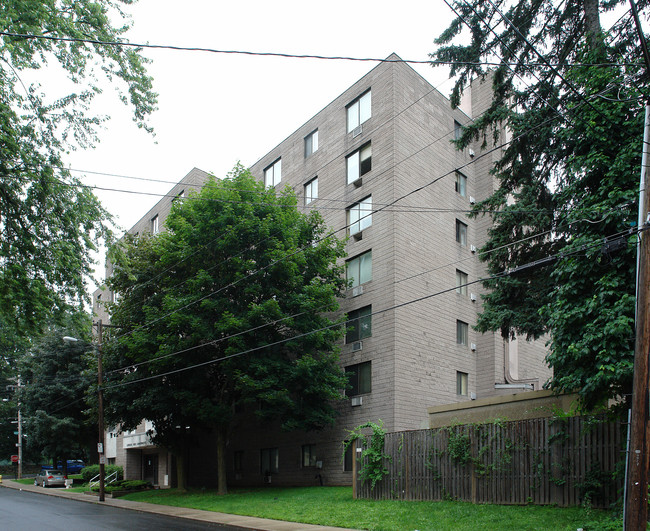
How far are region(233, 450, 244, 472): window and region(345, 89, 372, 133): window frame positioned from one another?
18.4 metres

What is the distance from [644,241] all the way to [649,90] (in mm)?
4169

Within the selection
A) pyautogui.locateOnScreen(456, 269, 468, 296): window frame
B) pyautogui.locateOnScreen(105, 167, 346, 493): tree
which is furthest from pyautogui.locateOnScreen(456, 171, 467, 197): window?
pyautogui.locateOnScreen(105, 167, 346, 493): tree

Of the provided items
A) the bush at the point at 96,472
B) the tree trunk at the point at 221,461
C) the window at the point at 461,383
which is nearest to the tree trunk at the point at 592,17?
the window at the point at 461,383

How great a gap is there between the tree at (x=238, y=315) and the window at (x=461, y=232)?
6.87m

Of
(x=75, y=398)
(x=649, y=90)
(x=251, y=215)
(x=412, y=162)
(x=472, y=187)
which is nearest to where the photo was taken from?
(x=649, y=90)

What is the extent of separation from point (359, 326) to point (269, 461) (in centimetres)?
927

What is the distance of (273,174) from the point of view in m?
37.9

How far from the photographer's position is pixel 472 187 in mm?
32875

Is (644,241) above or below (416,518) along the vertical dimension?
above

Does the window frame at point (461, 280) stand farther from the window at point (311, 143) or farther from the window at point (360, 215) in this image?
the window at point (311, 143)

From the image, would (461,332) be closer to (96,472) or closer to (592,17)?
(592,17)

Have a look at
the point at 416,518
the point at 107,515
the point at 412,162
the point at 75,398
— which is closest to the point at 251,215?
the point at 412,162

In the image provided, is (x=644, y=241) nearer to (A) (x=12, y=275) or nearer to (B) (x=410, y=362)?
(A) (x=12, y=275)

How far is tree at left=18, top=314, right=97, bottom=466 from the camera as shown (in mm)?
47062
